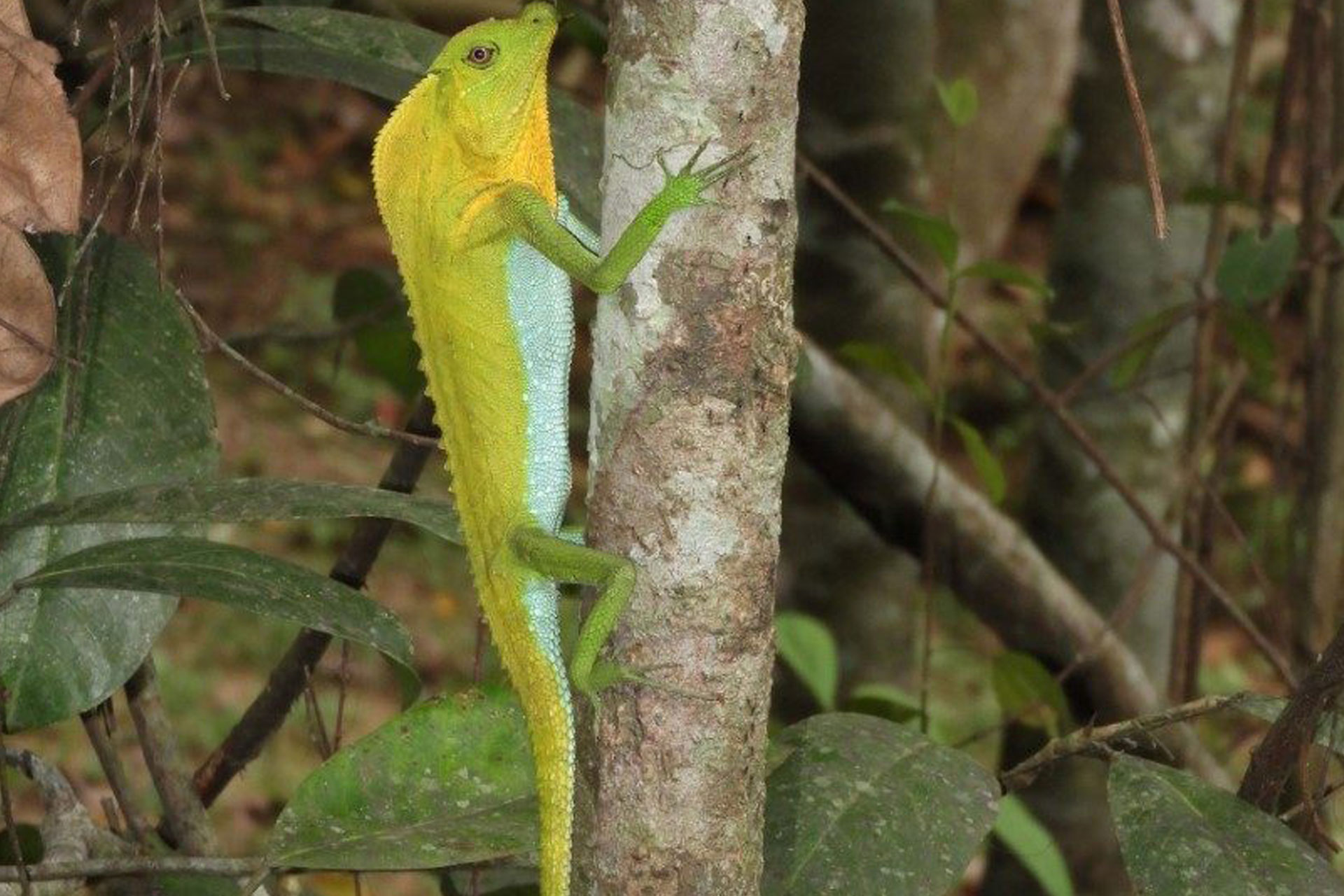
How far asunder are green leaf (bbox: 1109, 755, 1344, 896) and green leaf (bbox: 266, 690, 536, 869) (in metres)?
0.75

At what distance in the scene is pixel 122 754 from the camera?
19.2 feet

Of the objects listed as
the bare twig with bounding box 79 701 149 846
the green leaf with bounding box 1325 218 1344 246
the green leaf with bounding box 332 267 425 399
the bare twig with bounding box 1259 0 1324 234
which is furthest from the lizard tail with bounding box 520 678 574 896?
the bare twig with bounding box 1259 0 1324 234

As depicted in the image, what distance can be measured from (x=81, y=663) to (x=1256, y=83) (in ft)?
32.0

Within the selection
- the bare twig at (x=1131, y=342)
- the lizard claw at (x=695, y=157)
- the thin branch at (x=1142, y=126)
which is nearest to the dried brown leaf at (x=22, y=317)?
the lizard claw at (x=695, y=157)

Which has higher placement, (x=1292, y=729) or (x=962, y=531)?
(x=1292, y=729)

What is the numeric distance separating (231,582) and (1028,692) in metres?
1.89

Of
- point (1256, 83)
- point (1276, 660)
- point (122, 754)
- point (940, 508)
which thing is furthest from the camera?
point (1256, 83)

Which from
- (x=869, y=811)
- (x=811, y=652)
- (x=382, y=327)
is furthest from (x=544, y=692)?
(x=382, y=327)

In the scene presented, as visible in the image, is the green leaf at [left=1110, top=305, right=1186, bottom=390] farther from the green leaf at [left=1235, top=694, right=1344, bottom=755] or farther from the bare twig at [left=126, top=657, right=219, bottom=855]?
the bare twig at [left=126, top=657, right=219, bottom=855]

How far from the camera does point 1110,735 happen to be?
2.18 meters

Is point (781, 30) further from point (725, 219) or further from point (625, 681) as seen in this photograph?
point (625, 681)

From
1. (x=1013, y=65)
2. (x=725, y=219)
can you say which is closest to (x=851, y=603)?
(x=725, y=219)

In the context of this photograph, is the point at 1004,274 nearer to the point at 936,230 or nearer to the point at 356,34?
the point at 936,230

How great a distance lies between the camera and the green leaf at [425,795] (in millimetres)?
2193
